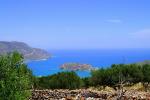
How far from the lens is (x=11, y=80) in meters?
16.6

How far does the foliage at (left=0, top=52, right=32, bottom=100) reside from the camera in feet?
54.2

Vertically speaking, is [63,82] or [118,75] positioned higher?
[118,75]

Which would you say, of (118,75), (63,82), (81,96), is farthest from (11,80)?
(118,75)

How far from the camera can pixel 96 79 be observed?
1241 inches

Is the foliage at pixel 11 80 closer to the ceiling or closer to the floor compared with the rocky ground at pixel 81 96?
closer to the ceiling

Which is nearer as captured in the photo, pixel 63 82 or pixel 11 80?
→ pixel 11 80

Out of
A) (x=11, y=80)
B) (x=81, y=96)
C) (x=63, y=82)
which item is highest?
(x=63, y=82)

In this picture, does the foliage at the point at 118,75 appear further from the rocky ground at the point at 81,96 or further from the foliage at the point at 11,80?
the foliage at the point at 11,80

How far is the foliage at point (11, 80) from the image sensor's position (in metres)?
16.5

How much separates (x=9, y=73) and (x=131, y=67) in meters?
17.9

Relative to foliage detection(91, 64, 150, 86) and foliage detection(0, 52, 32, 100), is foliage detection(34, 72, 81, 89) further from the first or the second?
foliage detection(0, 52, 32, 100)

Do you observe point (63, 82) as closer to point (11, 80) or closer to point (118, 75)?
point (118, 75)

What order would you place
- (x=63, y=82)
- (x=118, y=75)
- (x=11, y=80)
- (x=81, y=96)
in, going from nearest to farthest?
(x=11, y=80)
(x=81, y=96)
(x=63, y=82)
(x=118, y=75)

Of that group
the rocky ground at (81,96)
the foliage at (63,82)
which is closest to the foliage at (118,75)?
the foliage at (63,82)
